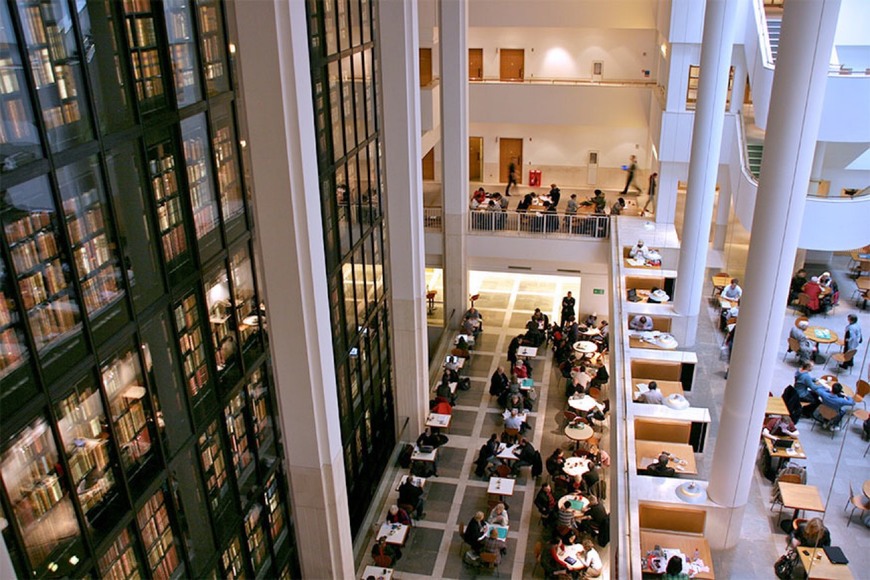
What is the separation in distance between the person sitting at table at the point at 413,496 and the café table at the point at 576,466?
9.06 feet

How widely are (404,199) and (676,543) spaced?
7.74 metres

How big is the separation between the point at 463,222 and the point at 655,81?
958cm

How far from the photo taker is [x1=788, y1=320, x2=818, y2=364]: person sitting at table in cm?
1648

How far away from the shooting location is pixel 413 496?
14.0m

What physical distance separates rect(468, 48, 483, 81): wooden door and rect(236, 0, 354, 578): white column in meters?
20.8

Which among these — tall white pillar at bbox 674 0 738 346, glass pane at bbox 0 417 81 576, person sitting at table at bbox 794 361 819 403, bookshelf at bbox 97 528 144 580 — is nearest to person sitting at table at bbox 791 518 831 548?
person sitting at table at bbox 794 361 819 403

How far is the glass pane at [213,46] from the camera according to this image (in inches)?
307

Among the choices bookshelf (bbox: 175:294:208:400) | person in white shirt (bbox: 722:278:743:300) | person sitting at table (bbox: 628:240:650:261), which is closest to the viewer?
bookshelf (bbox: 175:294:208:400)

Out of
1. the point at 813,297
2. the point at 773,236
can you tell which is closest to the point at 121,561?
the point at 773,236

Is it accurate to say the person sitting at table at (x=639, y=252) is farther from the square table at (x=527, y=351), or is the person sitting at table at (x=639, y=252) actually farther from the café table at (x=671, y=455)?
the café table at (x=671, y=455)

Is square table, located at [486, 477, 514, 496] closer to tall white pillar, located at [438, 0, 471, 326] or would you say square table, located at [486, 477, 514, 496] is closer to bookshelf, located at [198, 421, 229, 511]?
bookshelf, located at [198, 421, 229, 511]

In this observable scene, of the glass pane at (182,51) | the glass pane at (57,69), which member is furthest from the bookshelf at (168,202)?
the glass pane at (57,69)

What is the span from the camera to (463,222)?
22.5m

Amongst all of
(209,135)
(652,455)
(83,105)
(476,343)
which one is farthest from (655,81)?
(83,105)
